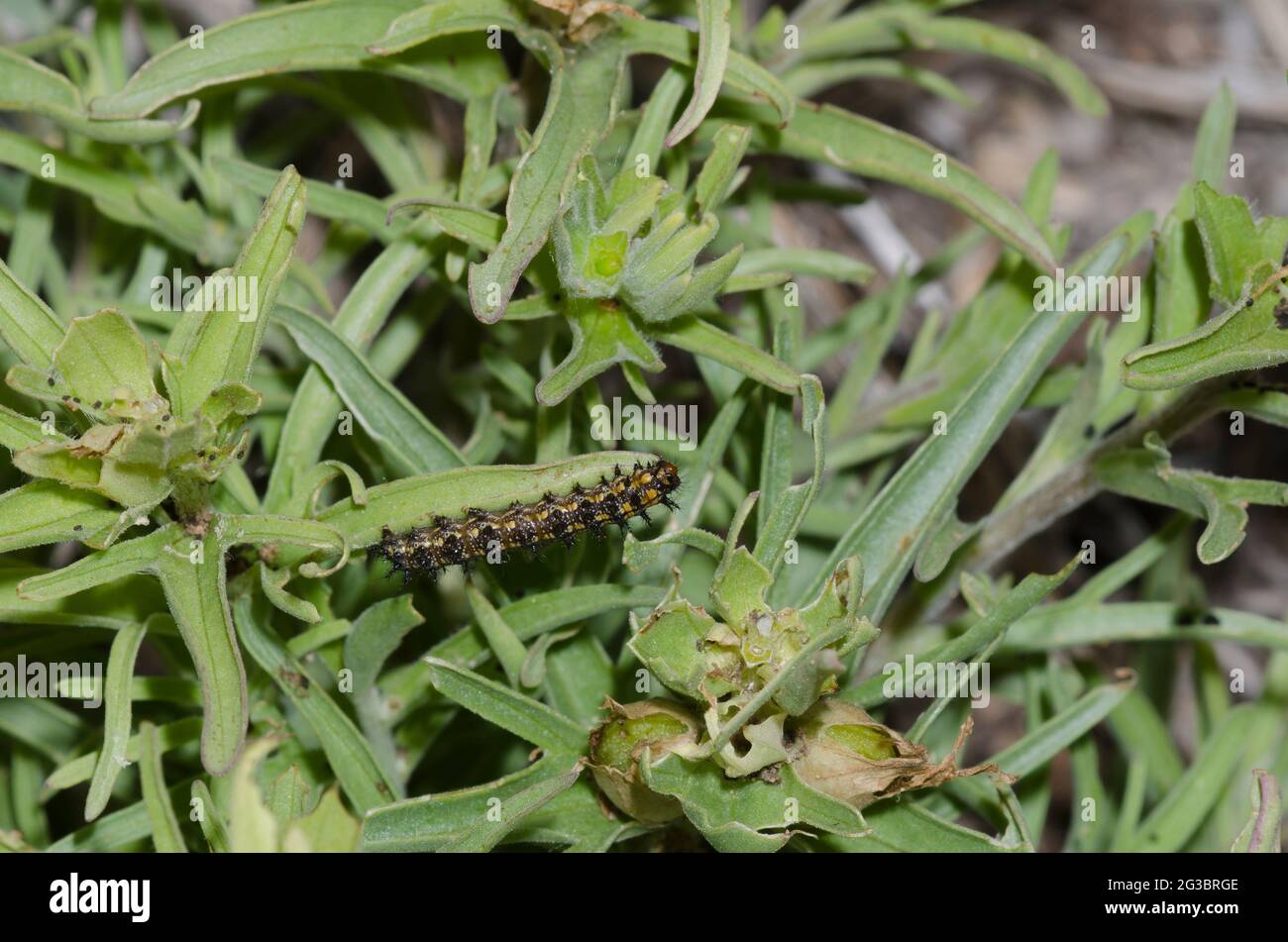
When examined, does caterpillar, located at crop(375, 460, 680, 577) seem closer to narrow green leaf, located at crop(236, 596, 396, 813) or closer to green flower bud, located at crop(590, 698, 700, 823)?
narrow green leaf, located at crop(236, 596, 396, 813)

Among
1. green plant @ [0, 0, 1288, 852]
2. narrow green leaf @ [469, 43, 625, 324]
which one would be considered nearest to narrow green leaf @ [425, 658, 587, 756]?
green plant @ [0, 0, 1288, 852]

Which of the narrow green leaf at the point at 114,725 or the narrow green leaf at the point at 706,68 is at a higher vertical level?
the narrow green leaf at the point at 706,68

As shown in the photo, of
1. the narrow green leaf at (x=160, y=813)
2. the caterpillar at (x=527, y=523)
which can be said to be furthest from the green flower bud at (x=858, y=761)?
the narrow green leaf at (x=160, y=813)

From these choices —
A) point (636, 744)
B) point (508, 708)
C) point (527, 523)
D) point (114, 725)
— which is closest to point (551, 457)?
point (527, 523)

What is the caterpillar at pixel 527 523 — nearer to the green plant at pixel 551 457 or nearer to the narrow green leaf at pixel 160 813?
the green plant at pixel 551 457

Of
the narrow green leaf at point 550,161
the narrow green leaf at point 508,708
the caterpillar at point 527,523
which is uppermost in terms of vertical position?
the narrow green leaf at point 550,161

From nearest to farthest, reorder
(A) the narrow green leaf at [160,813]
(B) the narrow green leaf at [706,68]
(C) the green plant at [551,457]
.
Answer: (C) the green plant at [551,457] → (A) the narrow green leaf at [160,813] → (B) the narrow green leaf at [706,68]

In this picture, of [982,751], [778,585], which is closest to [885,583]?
[778,585]

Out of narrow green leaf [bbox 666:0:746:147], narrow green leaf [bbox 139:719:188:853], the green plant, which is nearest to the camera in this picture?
the green plant

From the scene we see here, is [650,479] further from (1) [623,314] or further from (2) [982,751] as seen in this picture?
(2) [982,751]
